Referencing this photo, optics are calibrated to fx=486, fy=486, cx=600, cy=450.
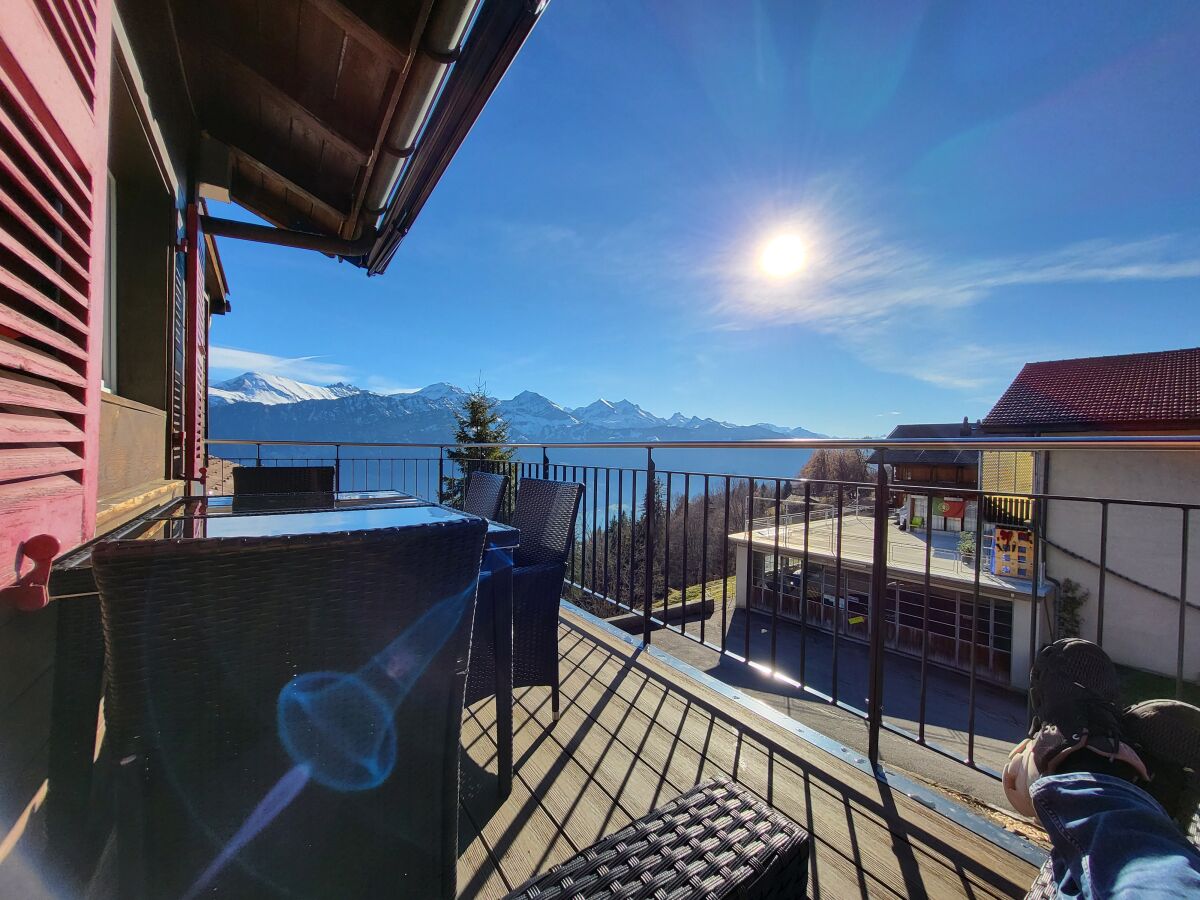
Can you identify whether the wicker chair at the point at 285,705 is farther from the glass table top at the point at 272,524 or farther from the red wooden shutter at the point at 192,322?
the red wooden shutter at the point at 192,322

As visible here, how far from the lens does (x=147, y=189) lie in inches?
83.7

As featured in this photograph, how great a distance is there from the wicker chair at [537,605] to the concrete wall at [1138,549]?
11.1 meters

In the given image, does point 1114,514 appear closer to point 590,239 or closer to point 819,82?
point 819,82

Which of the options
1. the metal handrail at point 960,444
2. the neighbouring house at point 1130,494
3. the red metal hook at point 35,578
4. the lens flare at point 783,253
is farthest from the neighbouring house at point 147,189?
the neighbouring house at point 1130,494

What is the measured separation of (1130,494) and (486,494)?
13815 millimetres

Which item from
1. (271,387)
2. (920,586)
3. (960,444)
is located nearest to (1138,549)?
(920,586)

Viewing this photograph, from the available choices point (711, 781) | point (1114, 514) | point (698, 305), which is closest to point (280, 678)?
point (711, 781)

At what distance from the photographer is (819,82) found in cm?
554

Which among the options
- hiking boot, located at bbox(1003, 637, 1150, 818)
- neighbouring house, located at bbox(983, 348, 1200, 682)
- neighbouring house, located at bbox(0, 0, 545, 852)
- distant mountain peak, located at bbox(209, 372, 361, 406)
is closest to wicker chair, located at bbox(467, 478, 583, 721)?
neighbouring house, located at bbox(0, 0, 545, 852)

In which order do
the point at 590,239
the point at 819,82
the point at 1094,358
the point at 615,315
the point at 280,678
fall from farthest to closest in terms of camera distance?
the point at 615,315 < the point at 1094,358 < the point at 590,239 < the point at 819,82 < the point at 280,678

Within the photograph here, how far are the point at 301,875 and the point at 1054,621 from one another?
592 inches

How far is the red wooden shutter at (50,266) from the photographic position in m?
0.65

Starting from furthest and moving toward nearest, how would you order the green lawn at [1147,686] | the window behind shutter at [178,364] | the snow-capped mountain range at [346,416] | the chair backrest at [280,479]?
the snow-capped mountain range at [346,416], the green lawn at [1147,686], the chair backrest at [280,479], the window behind shutter at [178,364]

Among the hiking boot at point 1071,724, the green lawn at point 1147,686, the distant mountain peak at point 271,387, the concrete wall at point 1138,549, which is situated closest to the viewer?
the hiking boot at point 1071,724
